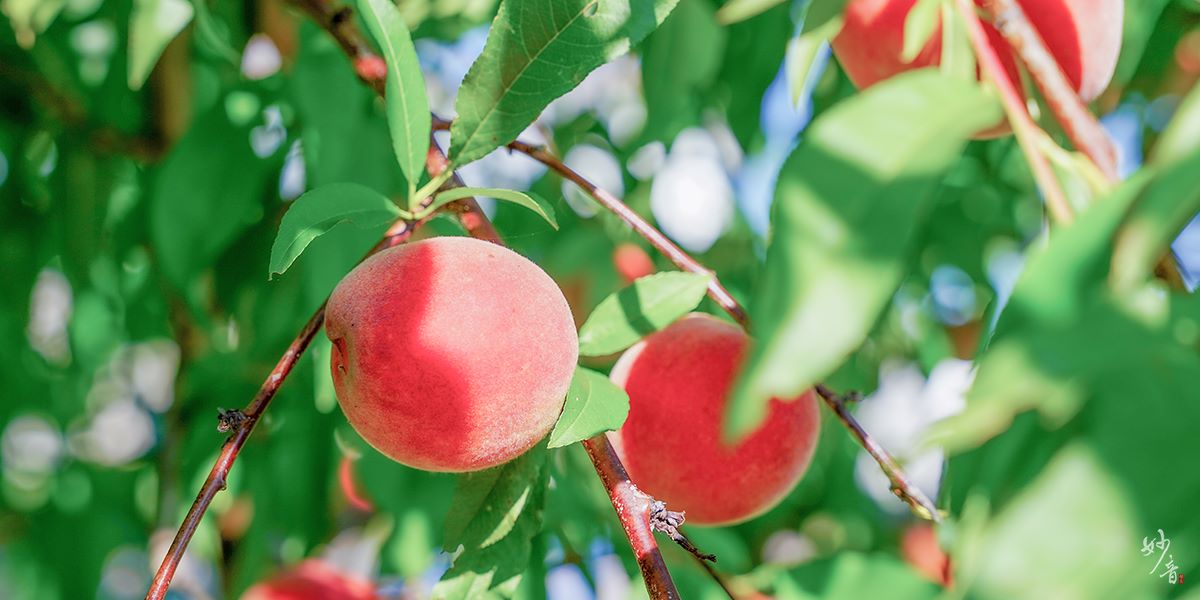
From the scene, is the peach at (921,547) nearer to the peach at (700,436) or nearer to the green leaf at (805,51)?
the peach at (700,436)

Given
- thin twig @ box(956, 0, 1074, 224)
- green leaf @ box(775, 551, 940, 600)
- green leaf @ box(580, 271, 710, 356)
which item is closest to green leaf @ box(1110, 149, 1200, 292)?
thin twig @ box(956, 0, 1074, 224)

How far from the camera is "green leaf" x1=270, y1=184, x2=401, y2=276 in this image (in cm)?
61

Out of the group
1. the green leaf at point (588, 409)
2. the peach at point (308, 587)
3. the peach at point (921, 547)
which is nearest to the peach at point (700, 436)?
the green leaf at point (588, 409)

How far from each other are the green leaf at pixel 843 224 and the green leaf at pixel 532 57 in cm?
30

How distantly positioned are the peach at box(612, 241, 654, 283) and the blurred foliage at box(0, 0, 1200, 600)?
0.04 metres

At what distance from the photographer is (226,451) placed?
621mm

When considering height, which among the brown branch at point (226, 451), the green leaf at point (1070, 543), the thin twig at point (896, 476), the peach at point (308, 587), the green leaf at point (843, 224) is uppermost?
the green leaf at point (843, 224)

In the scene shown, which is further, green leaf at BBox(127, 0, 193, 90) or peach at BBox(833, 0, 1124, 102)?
green leaf at BBox(127, 0, 193, 90)

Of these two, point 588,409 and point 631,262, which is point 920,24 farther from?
point 631,262

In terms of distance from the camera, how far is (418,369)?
62 centimetres

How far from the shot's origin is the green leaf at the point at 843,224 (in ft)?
1.10

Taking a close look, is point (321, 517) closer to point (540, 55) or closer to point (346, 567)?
point (346, 567)

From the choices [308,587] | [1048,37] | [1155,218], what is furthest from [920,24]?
[308,587]

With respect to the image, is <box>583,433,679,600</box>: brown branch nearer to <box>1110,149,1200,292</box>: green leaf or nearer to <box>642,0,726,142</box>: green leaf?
<box>1110,149,1200,292</box>: green leaf
